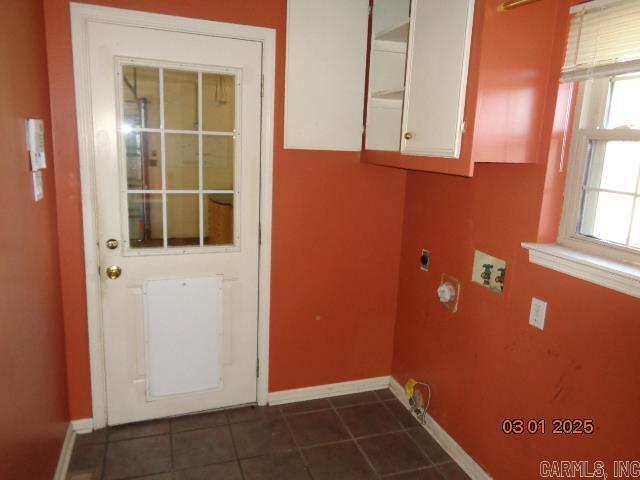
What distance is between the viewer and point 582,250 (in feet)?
5.91

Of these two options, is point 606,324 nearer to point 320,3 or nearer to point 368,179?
point 368,179

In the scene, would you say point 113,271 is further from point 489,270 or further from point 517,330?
point 517,330

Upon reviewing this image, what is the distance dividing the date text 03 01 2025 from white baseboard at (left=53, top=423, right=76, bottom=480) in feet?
6.66

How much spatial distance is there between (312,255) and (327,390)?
2.93 feet

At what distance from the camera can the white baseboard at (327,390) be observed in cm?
284

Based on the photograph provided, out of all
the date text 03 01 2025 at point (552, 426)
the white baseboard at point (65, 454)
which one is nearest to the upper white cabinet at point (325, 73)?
the date text 03 01 2025 at point (552, 426)

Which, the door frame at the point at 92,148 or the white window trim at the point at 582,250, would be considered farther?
the door frame at the point at 92,148

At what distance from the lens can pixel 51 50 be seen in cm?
211

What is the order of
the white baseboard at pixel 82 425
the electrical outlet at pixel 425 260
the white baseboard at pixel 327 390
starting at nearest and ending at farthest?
the white baseboard at pixel 82 425 → the electrical outlet at pixel 425 260 → the white baseboard at pixel 327 390

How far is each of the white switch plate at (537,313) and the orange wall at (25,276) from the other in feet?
6.22

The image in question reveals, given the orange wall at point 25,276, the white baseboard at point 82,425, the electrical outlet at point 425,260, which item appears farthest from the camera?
the electrical outlet at point 425,260

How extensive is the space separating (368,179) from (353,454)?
1.52 metres

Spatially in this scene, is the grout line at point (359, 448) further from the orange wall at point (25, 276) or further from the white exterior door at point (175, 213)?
the orange wall at point (25, 276)

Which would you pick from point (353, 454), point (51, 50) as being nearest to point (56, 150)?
point (51, 50)
